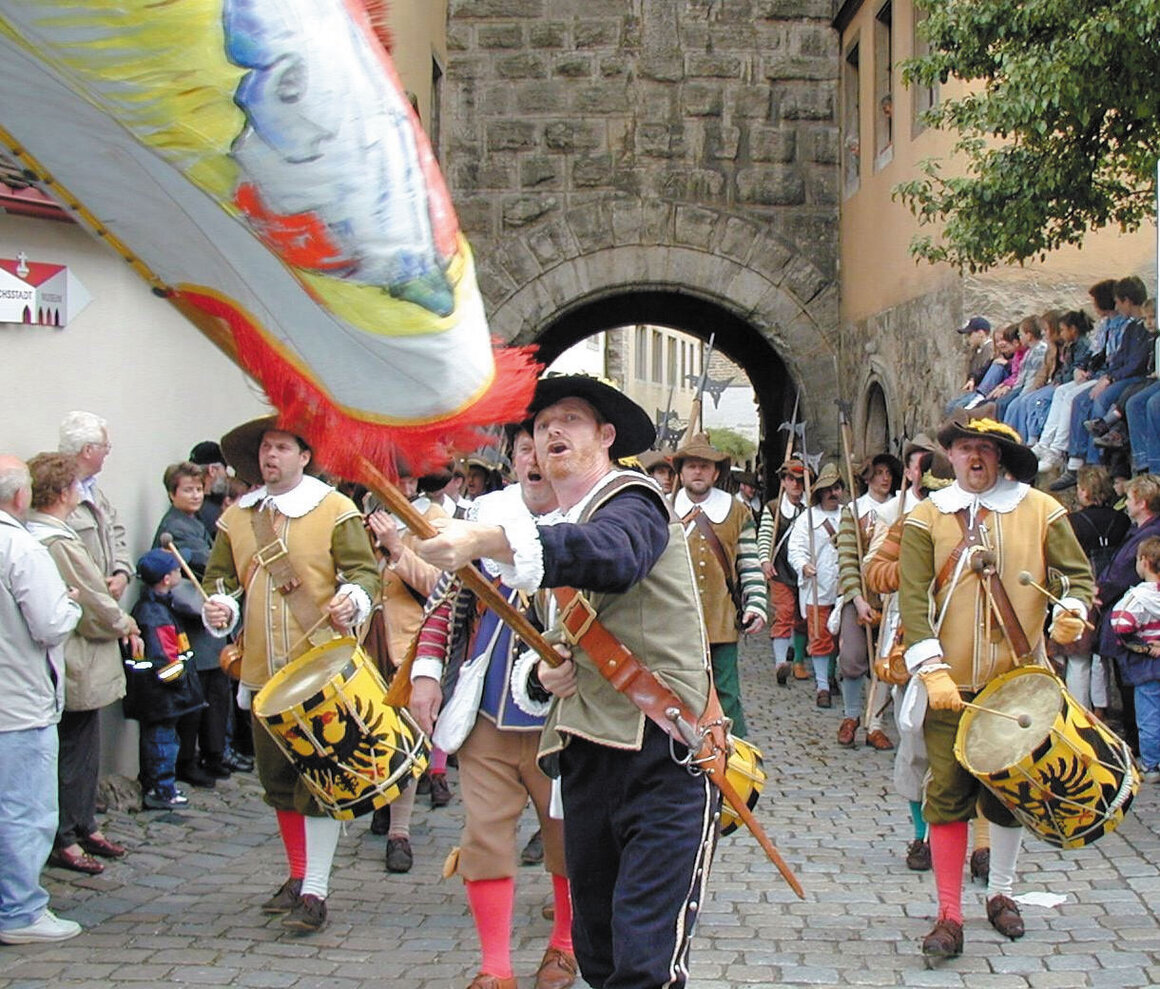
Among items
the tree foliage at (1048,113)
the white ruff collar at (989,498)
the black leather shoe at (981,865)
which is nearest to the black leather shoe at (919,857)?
the black leather shoe at (981,865)

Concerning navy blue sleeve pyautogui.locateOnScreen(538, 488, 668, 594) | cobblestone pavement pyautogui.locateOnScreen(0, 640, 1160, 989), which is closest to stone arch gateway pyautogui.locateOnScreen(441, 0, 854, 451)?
cobblestone pavement pyautogui.locateOnScreen(0, 640, 1160, 989)

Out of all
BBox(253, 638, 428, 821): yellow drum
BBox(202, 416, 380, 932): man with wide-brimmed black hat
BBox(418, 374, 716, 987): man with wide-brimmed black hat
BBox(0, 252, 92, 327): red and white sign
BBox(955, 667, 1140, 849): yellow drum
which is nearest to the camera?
BBox(418, 374, 716, 987): man with wide-brimmed black hat

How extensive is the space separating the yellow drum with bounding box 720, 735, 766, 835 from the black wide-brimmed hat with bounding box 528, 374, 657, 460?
1.17 metres

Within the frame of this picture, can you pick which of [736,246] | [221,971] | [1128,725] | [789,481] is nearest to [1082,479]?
[1128,725]

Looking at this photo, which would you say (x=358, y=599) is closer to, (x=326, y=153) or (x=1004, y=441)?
Result: (x=1004, y=441)

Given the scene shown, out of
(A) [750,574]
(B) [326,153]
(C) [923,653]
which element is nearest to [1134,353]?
(A) [750,574]

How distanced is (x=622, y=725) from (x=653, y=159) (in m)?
14.9

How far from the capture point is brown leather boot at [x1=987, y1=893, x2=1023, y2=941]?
551 centimetres

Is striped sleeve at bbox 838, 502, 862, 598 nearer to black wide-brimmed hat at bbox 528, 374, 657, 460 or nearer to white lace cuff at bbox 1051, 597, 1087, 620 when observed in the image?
white lace cuff at bbox 1051, 597, 1087, 620

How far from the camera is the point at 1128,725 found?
28.8ft

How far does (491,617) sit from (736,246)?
13497 millimetres

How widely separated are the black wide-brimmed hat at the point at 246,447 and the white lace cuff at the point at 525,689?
4.80 ft

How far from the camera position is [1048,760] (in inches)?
201

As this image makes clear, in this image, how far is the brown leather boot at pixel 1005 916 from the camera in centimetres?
551
